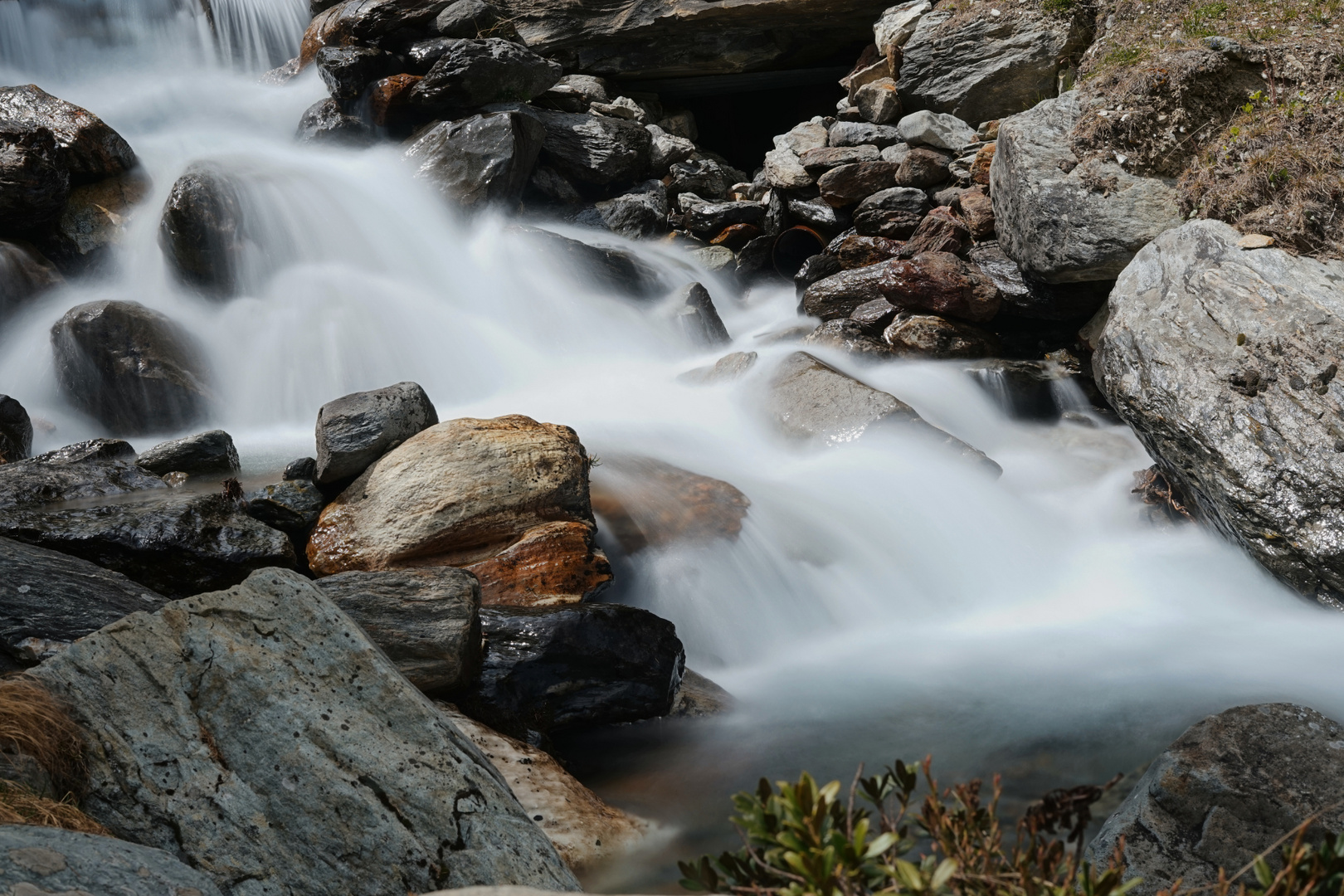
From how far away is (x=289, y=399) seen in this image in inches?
379

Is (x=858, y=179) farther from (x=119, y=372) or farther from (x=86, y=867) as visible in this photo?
(x=86, y=867)

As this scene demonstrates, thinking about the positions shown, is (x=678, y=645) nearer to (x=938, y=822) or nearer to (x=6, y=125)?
(x=938, y=822)

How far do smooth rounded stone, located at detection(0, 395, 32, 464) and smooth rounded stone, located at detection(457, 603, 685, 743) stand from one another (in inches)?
201

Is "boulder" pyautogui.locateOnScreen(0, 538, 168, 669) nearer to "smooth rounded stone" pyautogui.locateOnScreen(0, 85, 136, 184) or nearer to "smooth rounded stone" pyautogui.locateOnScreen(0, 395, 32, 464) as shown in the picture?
"smooth rounded stone" pyautogui.locateOnScreen(0, 395, 32, 464)

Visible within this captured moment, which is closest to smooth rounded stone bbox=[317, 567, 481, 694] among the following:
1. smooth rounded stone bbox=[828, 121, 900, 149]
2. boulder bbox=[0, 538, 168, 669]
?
boulder bbox=[0, 538, 168, 669]

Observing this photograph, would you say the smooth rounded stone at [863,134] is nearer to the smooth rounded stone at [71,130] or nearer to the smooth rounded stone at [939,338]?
the smooth rounded stone at [939,338]

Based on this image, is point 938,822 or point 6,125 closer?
point 938,822

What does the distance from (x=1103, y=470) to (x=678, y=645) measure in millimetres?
5169

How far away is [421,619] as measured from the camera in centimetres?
432

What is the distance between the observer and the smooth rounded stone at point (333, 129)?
1398cm

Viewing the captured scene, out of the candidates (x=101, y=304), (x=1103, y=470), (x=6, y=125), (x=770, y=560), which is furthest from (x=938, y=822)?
(x=6, y=125)

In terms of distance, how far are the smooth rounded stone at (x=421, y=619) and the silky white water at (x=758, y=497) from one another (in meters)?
0.88

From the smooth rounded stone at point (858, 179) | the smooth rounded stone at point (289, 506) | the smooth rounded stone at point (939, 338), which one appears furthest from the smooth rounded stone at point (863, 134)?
the smooth rounded stone at point (289, 506)

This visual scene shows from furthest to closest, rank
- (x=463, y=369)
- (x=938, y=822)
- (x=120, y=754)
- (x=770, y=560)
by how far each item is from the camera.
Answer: (x=463, y=369), (x=770, y=560), (x=120, y=754), (x=938, y=822)
